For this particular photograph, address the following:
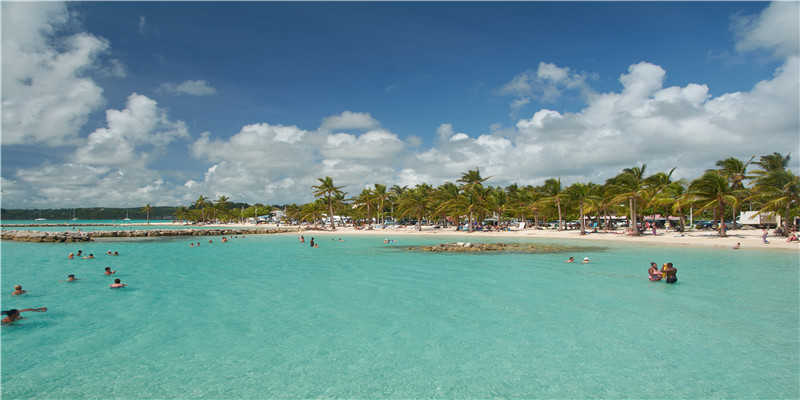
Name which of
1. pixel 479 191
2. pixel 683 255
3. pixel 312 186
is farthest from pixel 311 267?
pixel 312 186

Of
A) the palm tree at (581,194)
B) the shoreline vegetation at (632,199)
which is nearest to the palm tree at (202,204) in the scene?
the shoreline vegetation at (632,199)

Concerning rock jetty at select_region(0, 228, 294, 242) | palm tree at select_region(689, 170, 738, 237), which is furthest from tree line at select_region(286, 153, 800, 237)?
rock jetty at select_region(0, 228, 294, 242)

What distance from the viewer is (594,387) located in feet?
23.3

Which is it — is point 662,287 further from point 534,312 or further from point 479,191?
point 479,191

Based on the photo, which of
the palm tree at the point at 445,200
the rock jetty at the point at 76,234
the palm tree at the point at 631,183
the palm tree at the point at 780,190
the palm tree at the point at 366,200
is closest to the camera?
the palm tree at the point at 780,190

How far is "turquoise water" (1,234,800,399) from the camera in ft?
24.0

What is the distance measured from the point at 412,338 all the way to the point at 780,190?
43.6 metres

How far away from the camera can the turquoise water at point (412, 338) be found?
288 inches

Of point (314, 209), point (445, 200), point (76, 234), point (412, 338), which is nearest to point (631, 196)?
point (445, 200)

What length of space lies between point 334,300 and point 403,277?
5.82 m

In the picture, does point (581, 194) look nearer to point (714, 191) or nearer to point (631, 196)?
point (631, 196)

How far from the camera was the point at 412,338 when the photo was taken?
391 inches

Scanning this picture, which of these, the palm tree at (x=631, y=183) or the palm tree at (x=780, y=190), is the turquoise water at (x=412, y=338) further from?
the palm tree at (x=631, y=183)

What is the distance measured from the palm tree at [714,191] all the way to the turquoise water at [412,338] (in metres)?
22.1
